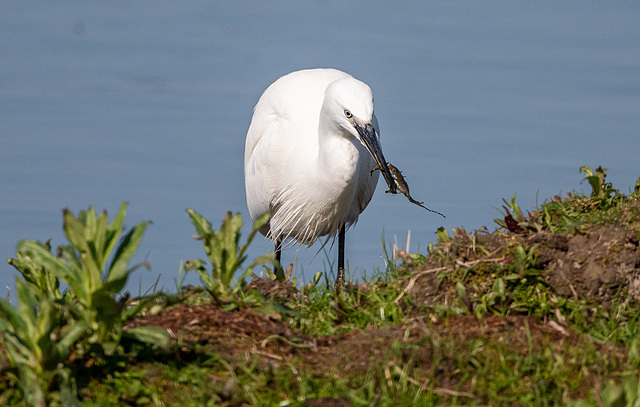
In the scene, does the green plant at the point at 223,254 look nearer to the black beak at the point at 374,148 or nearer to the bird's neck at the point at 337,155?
the black beak at the point at 374,148

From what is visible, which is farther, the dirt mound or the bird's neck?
the bird's neck

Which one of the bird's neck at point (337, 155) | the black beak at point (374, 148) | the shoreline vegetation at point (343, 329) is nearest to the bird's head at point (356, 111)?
the black beak at point (374, 148)

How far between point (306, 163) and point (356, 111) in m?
1.33

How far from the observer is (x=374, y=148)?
5508mm

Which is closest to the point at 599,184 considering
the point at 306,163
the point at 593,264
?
the point at 593,264

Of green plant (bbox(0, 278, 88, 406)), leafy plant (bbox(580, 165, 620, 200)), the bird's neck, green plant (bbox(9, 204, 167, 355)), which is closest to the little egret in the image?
the bird's neck

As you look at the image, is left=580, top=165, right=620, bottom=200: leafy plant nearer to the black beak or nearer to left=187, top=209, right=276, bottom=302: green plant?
the black beak

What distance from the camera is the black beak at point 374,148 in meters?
5.41

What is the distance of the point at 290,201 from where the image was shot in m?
7.27

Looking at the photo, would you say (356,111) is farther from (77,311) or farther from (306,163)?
(77,311)

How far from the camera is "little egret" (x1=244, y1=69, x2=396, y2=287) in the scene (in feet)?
20.9

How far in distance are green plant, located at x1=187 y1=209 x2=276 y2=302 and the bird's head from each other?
191 cm

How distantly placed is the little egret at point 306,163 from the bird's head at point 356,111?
0.10 ft

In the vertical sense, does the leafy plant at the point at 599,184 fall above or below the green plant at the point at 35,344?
above
